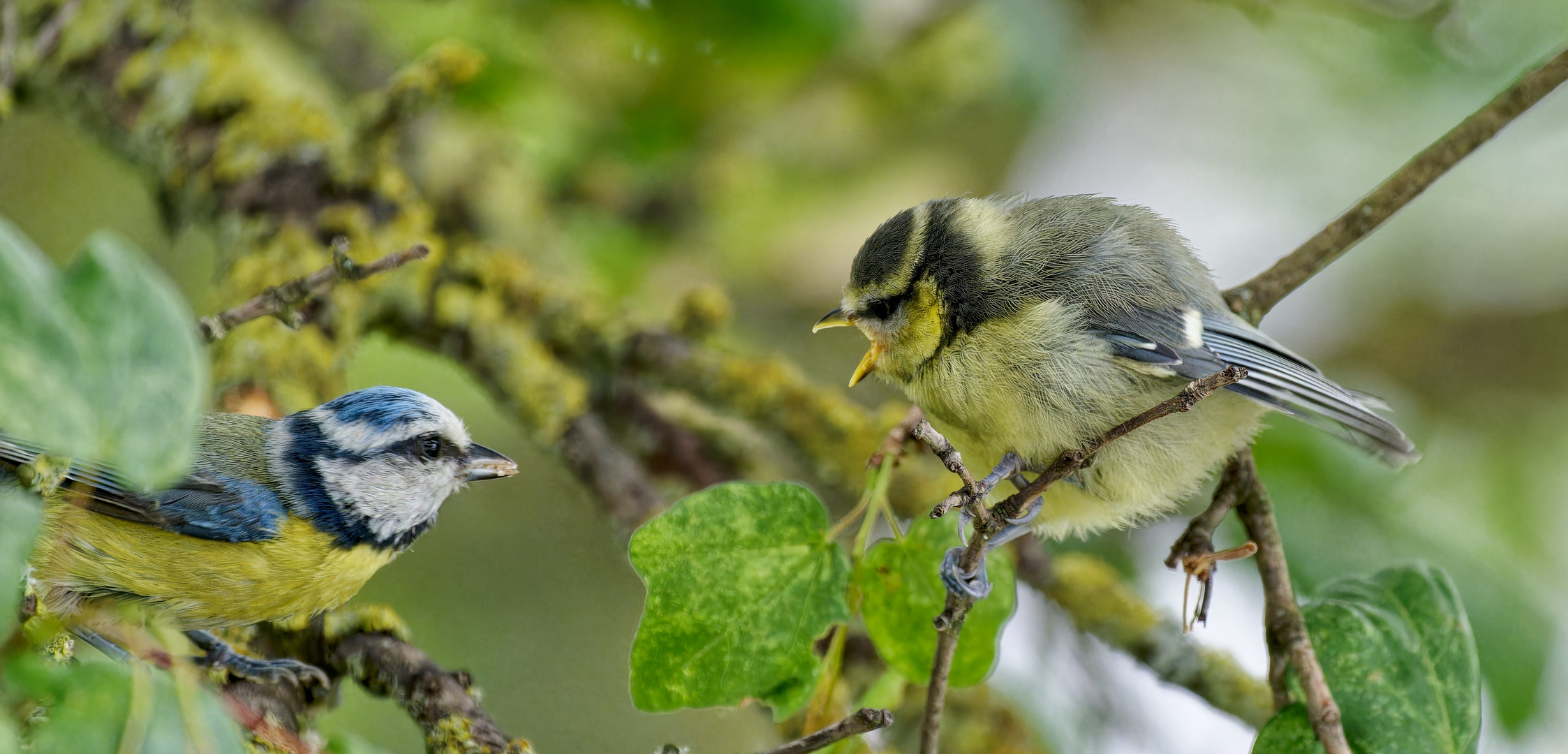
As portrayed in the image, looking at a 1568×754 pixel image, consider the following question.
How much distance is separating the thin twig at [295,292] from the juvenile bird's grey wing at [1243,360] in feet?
2.41

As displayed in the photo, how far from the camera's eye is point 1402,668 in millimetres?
1046

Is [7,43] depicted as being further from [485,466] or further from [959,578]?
[959,578]

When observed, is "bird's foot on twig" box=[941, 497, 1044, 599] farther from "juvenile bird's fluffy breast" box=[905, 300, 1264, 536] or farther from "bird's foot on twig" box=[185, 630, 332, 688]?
"bird's foot on twig" box=[185, 630, 332, 688]

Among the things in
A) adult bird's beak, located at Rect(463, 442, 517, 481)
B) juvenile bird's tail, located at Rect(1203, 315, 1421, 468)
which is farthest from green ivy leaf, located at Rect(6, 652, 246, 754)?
juvenile bird's tail, located at Rect(1203, 315, 1421, 468)

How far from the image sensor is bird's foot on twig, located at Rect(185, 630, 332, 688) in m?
1.11

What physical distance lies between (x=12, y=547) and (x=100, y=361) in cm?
10

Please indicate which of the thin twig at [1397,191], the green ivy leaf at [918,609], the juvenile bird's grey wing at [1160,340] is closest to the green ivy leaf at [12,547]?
the green ivy leaf at [918,609]

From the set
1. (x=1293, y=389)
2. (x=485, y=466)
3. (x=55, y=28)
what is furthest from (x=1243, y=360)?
(x=55, y=28)

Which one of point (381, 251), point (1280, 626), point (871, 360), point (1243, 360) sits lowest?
point (1280, 626)

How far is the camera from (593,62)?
225 centimetres

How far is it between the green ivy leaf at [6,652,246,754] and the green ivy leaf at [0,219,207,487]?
172 millimetres

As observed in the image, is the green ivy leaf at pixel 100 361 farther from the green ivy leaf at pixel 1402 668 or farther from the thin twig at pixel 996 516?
the green ivy leaf at pixel 1402 668

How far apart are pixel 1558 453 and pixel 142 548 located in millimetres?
2649

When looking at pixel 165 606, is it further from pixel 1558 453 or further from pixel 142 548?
pixel 1558 453
